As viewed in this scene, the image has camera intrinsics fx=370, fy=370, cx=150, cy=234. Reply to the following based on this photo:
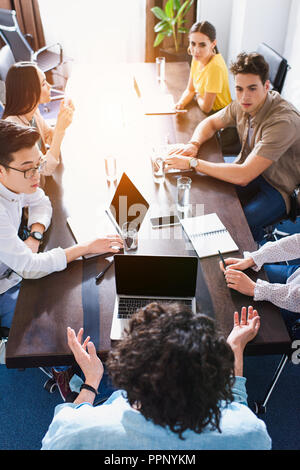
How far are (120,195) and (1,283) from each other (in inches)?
26.9

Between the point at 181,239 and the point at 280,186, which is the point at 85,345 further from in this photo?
the point at 280,186

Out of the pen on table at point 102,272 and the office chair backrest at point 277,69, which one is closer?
the pen on table at point 102,272

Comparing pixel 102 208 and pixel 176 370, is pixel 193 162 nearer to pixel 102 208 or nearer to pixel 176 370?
pixel 102 208

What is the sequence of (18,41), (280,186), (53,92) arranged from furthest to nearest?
(53,92) < (18,41) < (280,186)

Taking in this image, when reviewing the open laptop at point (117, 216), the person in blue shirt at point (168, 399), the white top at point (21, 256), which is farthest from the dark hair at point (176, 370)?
the open laptop at point (117, 216)

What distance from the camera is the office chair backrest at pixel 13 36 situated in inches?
138

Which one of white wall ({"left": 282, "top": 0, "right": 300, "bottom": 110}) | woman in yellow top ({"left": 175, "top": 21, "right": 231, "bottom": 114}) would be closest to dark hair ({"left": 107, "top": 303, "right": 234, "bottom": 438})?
A: woman in yellow top ({"left": 175, "top": 21, "right": 231, "bottom": 114})

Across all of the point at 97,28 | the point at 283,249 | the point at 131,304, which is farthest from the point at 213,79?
the point at 97,28

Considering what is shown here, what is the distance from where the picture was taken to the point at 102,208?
189 centimetres

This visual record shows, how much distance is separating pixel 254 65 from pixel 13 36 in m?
2.57

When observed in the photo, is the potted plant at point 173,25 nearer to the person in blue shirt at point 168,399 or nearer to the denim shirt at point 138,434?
the person in blue shirt at point 168,399

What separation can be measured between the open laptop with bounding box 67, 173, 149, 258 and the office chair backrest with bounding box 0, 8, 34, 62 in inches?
104
